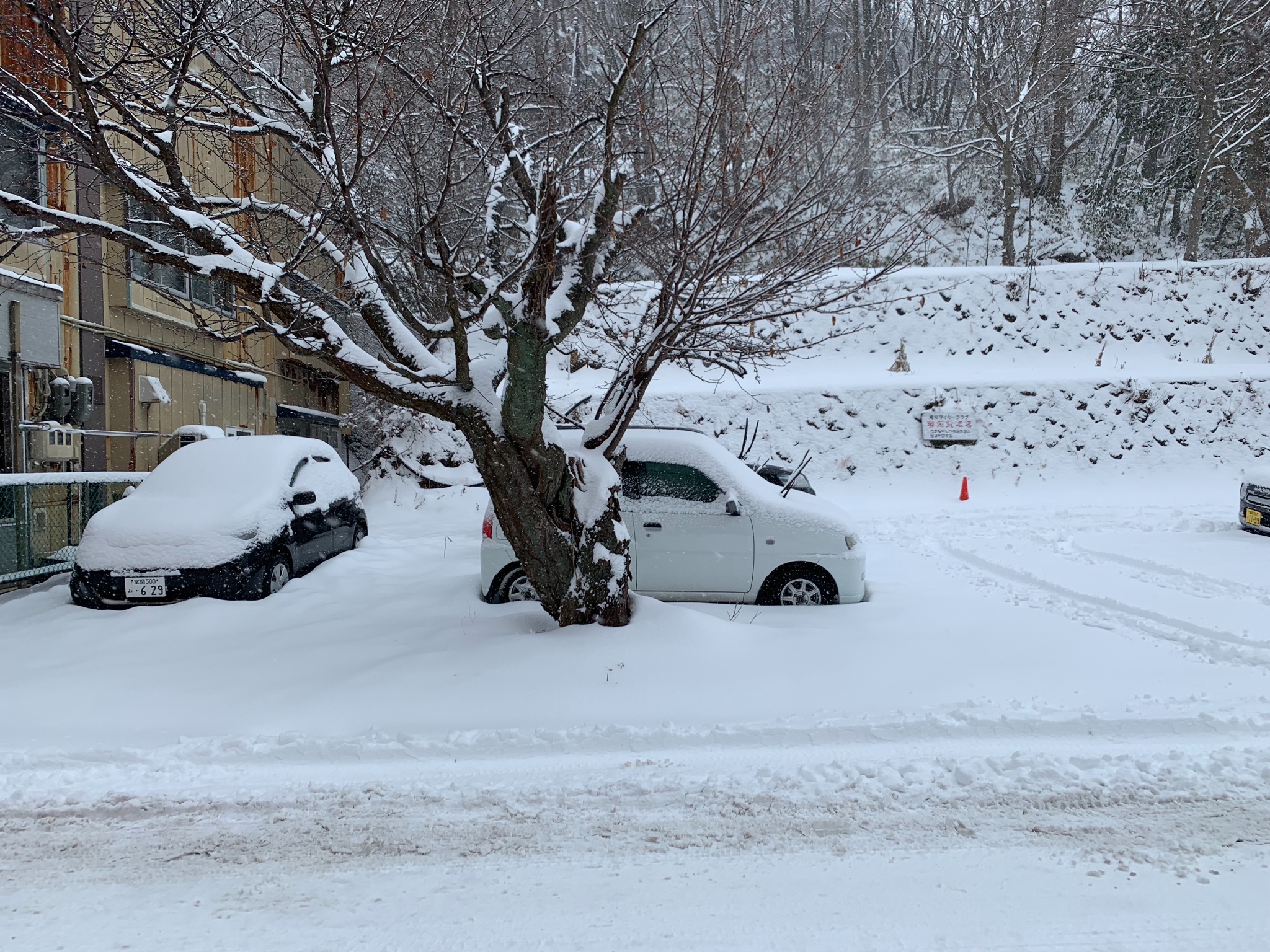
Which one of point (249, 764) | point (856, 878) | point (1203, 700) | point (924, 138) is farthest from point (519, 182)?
point (924, 138)

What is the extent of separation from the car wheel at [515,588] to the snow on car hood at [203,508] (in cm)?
227

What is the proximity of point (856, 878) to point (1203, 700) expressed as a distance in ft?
10.5

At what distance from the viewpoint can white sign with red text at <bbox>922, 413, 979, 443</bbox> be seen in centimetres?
1847

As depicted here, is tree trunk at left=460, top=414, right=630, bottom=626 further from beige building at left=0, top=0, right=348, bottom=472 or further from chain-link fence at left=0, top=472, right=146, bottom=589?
chain-link fence at left=0, top=472, right=146, bottom=589

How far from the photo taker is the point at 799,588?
291 inches

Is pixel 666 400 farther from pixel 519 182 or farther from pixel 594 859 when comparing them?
pixel 594 859

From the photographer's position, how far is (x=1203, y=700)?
5137 millimetres

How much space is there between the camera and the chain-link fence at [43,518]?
8242mm

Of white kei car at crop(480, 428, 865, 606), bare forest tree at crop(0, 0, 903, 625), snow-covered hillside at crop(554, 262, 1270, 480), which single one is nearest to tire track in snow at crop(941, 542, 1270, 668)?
white kei car at crop(480, 428, 865, 606)

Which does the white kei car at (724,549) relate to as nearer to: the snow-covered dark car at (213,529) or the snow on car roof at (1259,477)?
the snow-covered dark car at (213,529)

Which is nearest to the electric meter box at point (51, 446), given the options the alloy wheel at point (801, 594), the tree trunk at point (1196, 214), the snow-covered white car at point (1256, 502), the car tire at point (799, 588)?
the car tire at point (799, 588)

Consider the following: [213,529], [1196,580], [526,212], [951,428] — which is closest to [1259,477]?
[1196,580]

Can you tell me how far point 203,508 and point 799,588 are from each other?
5.57 m

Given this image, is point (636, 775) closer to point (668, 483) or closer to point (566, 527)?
point (566, 527)
